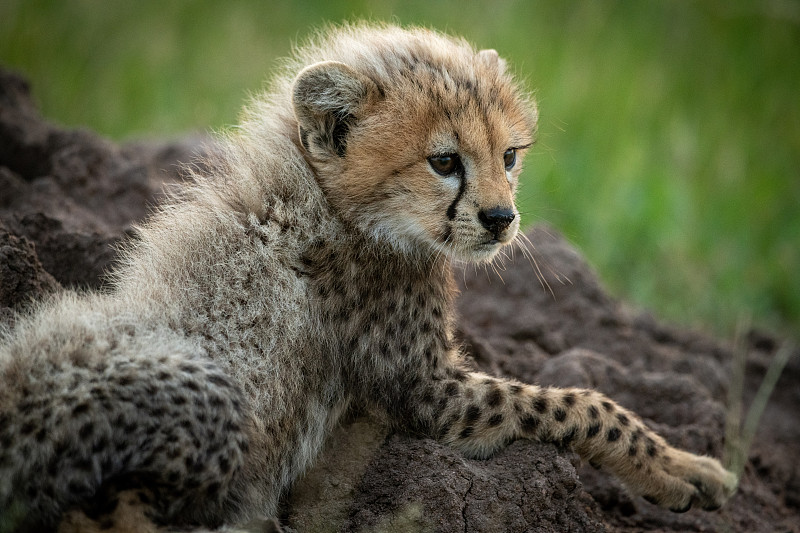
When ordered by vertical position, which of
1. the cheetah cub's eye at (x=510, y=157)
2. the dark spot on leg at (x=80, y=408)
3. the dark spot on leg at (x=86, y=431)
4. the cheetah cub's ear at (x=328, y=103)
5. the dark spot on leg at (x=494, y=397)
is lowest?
the dark spot on leg at (x=494, y=397)

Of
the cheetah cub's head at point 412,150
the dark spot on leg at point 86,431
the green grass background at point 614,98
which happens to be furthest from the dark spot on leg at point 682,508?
the green grass background at point 614,98

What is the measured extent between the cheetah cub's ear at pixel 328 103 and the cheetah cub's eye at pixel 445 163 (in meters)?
0.35

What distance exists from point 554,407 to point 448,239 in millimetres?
799

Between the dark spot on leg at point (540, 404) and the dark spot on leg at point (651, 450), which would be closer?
the dark spot on leg at point (540, 404)

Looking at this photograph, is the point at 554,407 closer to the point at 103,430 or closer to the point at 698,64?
the point at 103,430

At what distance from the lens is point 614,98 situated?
8.19 m

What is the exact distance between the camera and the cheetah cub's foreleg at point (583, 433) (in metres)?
3.44

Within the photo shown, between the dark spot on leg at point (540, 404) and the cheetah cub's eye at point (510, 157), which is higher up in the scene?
the cheetah cub's eye at point (510, 157)

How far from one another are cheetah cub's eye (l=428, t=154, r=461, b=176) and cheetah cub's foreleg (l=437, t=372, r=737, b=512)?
846 millimetres

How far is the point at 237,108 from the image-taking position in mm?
8258

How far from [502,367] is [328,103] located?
167 cm

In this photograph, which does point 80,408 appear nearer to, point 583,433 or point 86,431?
point 86,431

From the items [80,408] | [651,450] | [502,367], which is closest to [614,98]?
[502,367]

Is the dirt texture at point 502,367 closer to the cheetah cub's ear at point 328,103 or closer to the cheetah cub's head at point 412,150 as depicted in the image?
the cheetah cub's head at point 412,150
